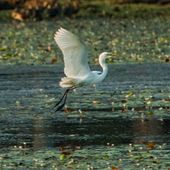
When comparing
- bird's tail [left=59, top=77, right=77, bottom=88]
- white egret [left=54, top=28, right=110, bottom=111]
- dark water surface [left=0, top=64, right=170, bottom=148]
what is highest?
white egret [left=54, top=28, right=110, bottom=111]

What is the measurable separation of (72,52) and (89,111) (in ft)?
7.35

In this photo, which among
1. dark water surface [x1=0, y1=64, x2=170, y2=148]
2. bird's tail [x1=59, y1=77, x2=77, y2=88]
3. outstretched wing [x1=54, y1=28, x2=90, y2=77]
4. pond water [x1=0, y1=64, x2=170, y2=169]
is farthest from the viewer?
bird's tail [x1=59, y1=77, x2=77, y2=88]

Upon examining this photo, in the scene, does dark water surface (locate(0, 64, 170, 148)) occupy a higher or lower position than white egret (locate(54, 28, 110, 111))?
lower

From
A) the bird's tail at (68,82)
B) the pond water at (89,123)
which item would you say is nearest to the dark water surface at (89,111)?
the pond water at (89,123)

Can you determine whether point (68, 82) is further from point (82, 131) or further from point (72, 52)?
point (82, 131)

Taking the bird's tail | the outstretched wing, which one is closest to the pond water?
the bird's tail

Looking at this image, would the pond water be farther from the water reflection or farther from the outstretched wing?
the outstretched wing

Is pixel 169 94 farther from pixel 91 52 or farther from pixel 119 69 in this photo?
pixel 91 52

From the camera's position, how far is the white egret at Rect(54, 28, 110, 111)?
1664 cm

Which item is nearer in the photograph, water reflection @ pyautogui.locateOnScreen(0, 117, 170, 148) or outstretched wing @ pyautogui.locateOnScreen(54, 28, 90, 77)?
water reflection @ pyautogui.locateOnScreen(0, 117, 170, 148)

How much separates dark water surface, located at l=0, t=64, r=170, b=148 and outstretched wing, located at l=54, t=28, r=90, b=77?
0.90 m

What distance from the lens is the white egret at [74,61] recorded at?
16641 mm

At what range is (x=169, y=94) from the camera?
827 inches

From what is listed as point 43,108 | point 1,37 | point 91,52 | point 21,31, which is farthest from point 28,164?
point 21,31
